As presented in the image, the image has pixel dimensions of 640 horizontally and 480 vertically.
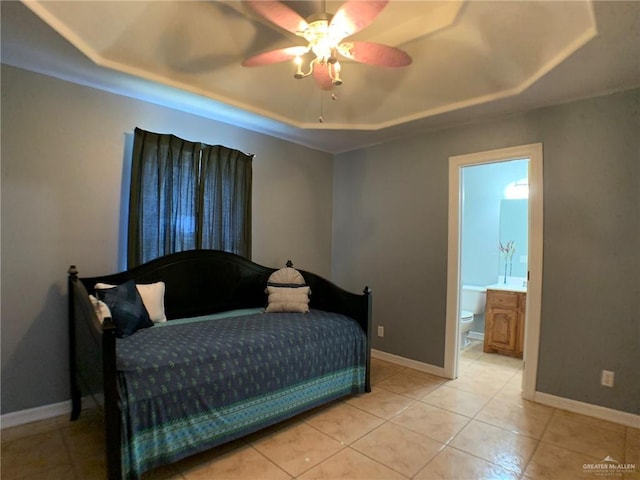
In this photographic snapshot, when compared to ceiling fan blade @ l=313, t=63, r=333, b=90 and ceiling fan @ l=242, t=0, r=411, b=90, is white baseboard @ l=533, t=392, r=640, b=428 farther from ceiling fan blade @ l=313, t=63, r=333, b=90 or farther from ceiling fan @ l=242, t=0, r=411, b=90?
ceiling fan blade @ l=313, t=63, r=333, b=90

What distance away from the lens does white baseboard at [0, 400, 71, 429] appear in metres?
2.20

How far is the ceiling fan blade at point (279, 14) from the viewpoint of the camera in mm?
1429

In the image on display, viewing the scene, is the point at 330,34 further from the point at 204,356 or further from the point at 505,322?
the point at 505,322

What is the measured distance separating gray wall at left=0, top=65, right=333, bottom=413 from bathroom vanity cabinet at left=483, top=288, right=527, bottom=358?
12.4ft

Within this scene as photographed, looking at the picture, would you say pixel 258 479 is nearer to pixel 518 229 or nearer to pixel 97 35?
pixel 97 35

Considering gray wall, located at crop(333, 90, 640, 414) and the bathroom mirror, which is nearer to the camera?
gray wall, located at crop(333, 90, 640, 414)

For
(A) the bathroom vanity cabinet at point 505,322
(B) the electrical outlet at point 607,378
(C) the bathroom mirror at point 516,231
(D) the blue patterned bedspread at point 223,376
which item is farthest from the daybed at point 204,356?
(C) the bathroom mirror at point 516,231

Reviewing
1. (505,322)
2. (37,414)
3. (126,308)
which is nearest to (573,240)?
(505,322)

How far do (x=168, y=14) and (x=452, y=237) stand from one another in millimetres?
2764

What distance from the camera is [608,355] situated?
95.0 inches

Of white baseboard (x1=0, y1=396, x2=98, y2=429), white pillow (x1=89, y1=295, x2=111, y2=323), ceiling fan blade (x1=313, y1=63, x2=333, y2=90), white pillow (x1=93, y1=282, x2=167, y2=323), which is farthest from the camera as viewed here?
white pillow (x1=93, y1=282, x2=167, y2=323)

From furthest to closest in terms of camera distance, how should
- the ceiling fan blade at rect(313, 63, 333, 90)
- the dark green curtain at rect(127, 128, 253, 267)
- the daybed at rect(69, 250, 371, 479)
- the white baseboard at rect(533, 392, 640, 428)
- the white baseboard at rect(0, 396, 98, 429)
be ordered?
1. the dark green curtain at rect(127, 128, 253, 267)
2. the white baseboard at rect(533, 392, 640, 428)
3. the white baseboard at rect(0, 396, 98, 429)
4. the ceiling fan blade at rect(313, 63, 333, 90)
5. the daybed at rect(69, 250, 371, 479)

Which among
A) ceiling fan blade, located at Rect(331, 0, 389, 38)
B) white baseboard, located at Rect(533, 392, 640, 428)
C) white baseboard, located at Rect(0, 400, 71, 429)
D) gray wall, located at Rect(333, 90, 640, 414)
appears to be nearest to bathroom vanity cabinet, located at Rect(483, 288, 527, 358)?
gray wall, located at Rect(333, 90, 640, 414)

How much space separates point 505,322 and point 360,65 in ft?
10.1
